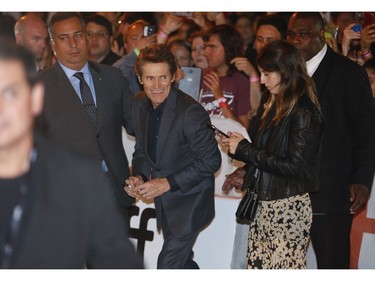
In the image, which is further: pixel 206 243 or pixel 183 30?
pixel 183 30

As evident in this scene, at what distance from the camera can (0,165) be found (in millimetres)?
2641

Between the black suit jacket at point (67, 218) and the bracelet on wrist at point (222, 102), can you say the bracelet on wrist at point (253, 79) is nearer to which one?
the bracelet on wrist at point (222, 102)

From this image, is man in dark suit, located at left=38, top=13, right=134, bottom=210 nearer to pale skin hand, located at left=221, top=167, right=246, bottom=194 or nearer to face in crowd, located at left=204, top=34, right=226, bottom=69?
pale skin hand, located at left=221, top=167, right=246, bottom=194

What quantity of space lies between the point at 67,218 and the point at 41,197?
4.4 inches

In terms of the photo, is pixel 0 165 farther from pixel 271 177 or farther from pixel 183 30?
pixel 183 30

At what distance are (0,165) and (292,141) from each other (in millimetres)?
3037

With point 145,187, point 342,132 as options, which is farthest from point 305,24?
point 145,187

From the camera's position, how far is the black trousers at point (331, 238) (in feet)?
19.9

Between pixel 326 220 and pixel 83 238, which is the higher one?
pixel 83 238

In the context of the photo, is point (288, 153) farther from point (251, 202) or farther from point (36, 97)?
point (36, 97)

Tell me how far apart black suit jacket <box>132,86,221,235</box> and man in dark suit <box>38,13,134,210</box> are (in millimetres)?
161

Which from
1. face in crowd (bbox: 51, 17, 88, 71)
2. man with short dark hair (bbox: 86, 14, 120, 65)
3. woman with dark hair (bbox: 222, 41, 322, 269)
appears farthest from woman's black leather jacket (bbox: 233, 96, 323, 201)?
man with short dark hair (bbox: 86, 14, 120, 65)
